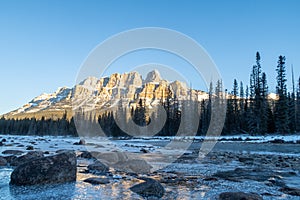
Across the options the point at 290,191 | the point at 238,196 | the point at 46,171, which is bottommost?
the point at 290,191

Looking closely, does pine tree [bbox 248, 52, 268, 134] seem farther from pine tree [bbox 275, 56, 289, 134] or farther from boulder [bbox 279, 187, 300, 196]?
boulder [bbox 279, 187, 300, 196]

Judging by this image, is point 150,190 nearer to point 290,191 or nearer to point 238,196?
point 238,196

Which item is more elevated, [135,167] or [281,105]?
[281,105]

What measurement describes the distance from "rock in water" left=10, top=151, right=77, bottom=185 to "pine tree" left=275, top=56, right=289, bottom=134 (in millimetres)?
37659

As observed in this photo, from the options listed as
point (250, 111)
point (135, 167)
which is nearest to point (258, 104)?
point (250, 111)

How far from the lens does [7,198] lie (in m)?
6.05

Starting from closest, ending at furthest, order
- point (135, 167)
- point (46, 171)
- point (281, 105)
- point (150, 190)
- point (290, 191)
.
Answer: point (150, 190) → point (290, 191) → point (46, 171) → point (135, 167) → point (281, 105)

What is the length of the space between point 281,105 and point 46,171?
4220cm

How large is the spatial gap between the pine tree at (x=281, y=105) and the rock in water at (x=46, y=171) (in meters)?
37.7

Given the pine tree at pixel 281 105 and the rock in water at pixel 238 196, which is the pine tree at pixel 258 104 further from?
the rock in water at pixel 238 196

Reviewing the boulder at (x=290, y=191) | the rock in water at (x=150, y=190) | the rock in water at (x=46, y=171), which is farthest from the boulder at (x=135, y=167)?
the boulder at (x=290, y=191)

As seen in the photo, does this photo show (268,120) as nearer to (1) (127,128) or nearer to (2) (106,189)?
(2) (106,189)

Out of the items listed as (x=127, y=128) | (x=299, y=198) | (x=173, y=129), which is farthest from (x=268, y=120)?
(x=127, y=128)

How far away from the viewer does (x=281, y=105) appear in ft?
139
